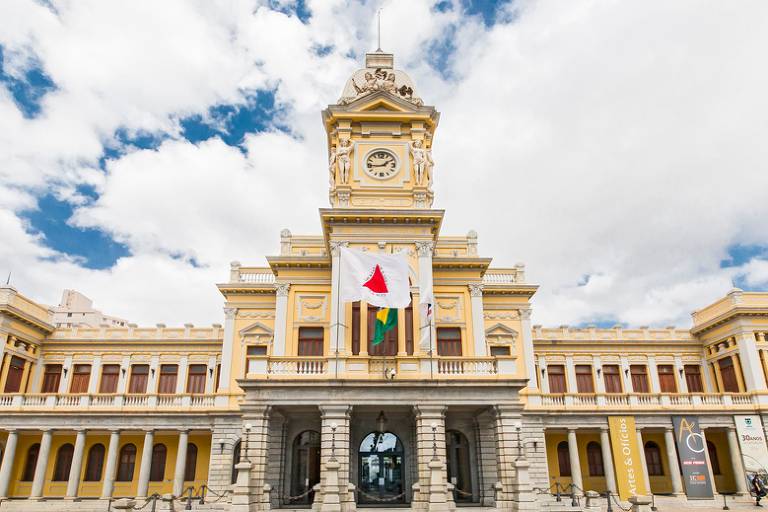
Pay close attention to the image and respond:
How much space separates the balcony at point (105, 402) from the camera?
3134cm

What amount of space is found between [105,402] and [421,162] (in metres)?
23.2

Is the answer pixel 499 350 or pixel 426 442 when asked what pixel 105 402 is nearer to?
pixel 426 442

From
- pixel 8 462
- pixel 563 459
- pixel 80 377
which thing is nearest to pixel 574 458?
pixel 563 459

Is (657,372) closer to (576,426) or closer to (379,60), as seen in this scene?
(576,426)

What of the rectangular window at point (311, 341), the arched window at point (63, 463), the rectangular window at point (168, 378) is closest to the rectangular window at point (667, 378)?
the rectangular window at point (311, 341)

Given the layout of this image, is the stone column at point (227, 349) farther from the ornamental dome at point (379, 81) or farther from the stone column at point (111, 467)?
the ornamental dome at point (379, 81)

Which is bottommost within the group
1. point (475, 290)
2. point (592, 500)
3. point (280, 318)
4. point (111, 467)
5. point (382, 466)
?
point (592, 500)

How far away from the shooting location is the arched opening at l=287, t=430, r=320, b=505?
25.2m

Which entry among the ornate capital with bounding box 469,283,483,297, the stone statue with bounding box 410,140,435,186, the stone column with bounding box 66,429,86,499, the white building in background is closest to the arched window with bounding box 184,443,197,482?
the stone column with bounding box 66,429,86,499

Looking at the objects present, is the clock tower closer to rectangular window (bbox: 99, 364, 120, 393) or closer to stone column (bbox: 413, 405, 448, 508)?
stone column (bbox: 413, 405, 448, 508)

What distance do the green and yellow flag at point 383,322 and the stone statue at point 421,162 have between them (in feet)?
28.5

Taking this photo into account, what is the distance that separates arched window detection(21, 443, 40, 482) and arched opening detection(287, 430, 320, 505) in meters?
18.4

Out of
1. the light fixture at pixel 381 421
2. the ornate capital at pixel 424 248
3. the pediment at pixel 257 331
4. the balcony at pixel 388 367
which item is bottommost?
the light fixture at pixel 381 421

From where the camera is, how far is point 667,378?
37.2 meters
